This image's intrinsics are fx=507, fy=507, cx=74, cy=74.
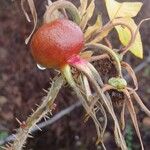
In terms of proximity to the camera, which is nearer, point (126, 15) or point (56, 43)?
point (56, 43)

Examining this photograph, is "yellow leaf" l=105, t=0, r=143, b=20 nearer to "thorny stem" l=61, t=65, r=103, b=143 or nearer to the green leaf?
the green leaf

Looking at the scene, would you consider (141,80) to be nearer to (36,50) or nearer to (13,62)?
(13,62)

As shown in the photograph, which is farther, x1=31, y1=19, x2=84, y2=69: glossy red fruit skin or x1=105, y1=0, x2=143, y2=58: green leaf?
x1=105, y1=0, x2=143, y2=58: green leaf

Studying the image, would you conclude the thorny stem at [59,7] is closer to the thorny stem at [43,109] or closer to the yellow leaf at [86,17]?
the yellow leaf at [86,17]

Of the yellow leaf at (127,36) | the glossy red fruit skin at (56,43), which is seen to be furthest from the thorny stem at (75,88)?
the yellow leaf at (127,36)

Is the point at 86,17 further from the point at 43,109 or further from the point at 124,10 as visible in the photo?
the point at 43,109

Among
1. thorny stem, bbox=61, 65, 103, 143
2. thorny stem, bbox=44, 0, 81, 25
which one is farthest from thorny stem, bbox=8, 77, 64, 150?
thorny stem, bbox=44, 0, 81, 25

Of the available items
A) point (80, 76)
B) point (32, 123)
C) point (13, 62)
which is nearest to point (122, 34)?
point (80, 76)

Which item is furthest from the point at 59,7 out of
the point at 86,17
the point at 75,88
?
the point at 75,88
